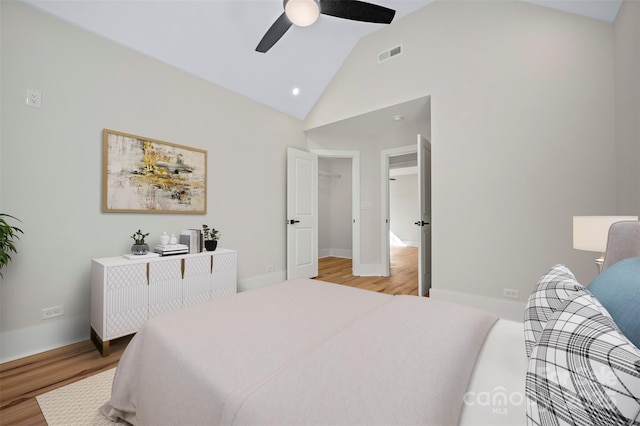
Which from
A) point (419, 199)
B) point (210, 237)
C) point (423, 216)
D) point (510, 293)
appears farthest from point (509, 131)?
point (210, 237)

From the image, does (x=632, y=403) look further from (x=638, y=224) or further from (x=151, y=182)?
(x=151, y=182)

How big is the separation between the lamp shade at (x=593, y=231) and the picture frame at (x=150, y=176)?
10.9 ft

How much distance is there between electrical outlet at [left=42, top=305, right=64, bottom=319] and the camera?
84.6 inches

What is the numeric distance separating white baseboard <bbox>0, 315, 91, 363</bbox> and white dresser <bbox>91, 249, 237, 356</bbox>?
0.14m

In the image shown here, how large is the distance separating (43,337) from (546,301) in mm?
3256

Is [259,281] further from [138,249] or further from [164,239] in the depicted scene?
[138,249]

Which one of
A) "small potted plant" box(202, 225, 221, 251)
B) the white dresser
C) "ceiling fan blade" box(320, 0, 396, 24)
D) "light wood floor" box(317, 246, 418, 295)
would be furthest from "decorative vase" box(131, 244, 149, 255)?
"light wood floor" box(317, 246, 418, 295)

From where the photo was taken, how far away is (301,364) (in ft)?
2.58

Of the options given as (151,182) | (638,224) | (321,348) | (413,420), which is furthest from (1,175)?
(638,224)

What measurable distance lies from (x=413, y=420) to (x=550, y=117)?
120 inches

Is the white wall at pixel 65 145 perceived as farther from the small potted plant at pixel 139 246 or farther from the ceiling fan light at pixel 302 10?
the ceiling fan light at pixel 302 10

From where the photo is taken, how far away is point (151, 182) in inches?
108

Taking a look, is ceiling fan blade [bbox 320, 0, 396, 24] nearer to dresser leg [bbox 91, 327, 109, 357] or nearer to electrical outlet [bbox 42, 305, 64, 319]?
dresser leg [bbox 91, 327, 109, 357]

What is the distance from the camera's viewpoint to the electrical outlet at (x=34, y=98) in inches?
82.5
